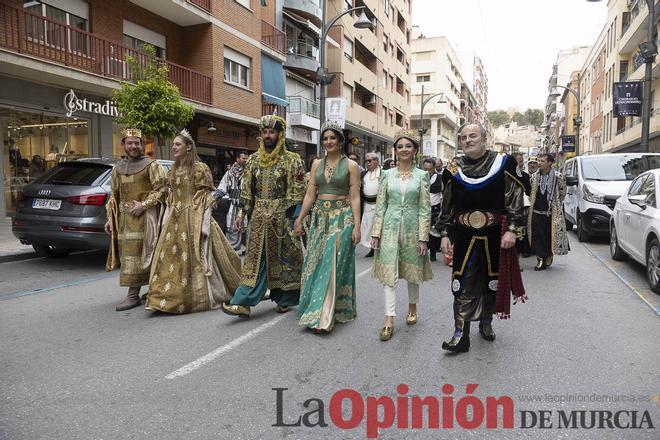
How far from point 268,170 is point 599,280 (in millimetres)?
5217

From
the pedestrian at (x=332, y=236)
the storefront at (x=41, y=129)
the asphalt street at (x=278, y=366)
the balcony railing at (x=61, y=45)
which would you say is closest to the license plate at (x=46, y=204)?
the asphalt street at (x=278, y=366)

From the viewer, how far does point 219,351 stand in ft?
14.1

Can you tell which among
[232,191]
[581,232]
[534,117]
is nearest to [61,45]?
[232,191]

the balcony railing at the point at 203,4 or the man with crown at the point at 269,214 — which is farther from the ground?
the balcony railing at the point at 203,4

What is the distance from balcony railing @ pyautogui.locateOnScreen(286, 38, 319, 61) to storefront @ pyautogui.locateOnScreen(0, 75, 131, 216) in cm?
1243

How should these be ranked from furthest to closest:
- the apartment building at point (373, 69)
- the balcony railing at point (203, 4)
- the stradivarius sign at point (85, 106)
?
the apartment building at point (373, 69), the balcony railing at point (203, 4), the stradivarius sign at point (85, 106)

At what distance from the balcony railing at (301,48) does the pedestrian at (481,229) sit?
22855 millimetres

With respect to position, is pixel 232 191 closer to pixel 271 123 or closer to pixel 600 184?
pixel 271 123

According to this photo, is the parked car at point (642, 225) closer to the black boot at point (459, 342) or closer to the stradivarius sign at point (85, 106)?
the black boot at point (459, 342)

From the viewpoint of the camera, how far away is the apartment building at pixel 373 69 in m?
30.0

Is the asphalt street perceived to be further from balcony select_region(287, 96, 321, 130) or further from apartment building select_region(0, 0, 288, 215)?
balcony select_region(287, 96, 321, 130)

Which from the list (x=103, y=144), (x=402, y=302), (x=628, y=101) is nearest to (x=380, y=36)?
(x=628, y=101)

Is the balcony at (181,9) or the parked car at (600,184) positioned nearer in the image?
the parked car at (600,184)

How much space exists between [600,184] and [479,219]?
838cm
